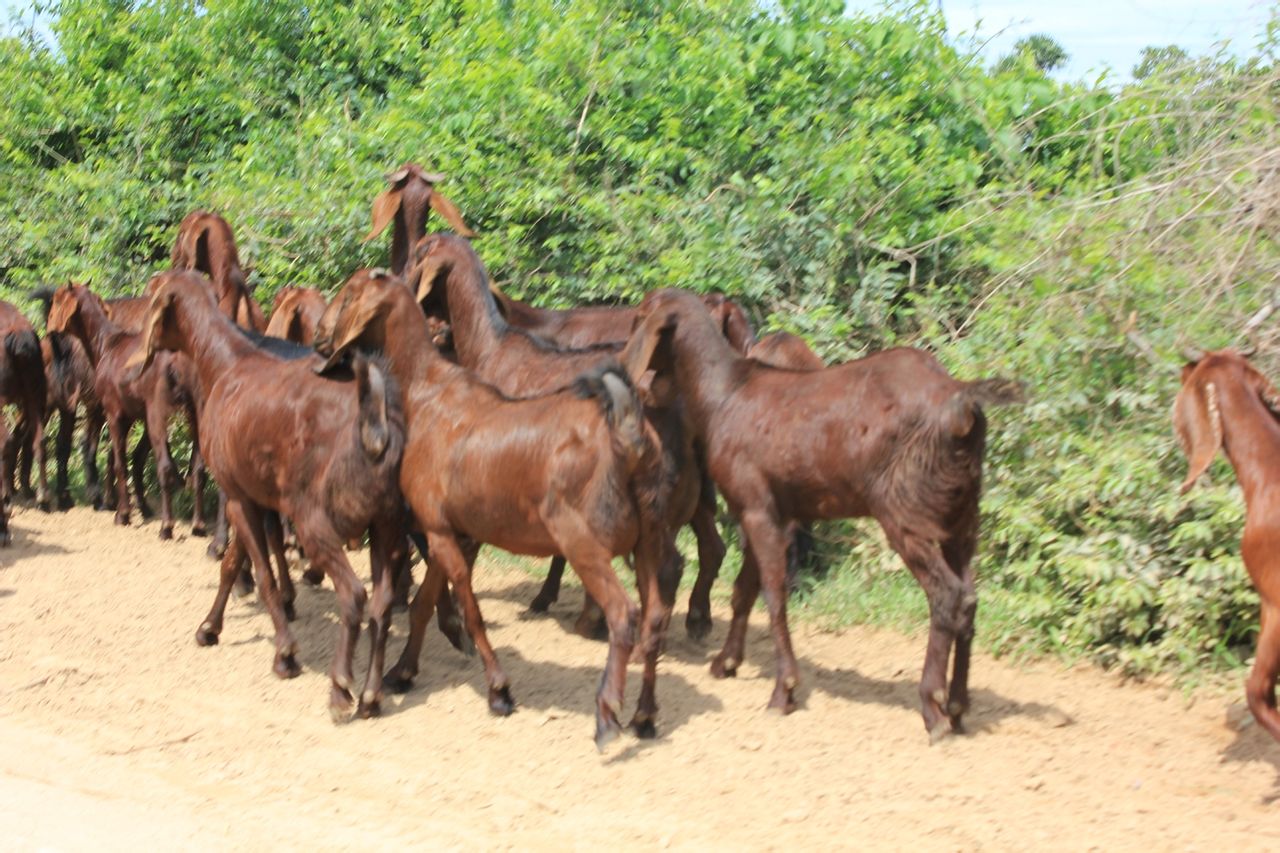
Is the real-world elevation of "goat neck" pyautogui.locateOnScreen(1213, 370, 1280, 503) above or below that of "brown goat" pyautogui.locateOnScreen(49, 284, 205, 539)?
above

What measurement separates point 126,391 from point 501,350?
4087mm

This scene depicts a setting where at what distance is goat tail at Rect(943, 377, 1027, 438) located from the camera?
21.6 ft

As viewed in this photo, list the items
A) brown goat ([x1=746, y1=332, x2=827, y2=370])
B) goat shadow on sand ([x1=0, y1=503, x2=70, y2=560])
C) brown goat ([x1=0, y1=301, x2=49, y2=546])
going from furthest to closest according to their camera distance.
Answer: brown goat ([x1=0, y1=301, x2=49, y2=546]) → goat shadow on sand ([x1=0, y1=503, x2=70, y2=560]) → brown goat ([x1=746, y1=332, x2=827, y2=370])

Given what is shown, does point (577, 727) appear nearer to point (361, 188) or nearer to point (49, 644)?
point (49, 644)

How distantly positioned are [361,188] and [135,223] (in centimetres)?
356

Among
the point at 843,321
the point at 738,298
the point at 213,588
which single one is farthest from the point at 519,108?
the point at 213,588

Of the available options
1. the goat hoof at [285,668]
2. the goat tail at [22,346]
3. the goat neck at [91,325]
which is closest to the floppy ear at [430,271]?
the goat hoof at [285,668]

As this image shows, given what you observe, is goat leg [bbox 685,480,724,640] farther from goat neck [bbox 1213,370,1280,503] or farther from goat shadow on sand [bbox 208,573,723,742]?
goat neck [bbox 1213,370,1280,503]

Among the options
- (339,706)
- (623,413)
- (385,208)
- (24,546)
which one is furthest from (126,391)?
(623,413)

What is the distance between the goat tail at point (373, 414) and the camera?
24.3 feet

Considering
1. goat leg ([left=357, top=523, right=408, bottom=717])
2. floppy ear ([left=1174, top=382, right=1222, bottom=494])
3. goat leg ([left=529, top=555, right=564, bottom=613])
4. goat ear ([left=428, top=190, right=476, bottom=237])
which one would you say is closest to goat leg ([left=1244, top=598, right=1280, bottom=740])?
floppy ear ([left=1174, top=382, right=1222, bottom=494])

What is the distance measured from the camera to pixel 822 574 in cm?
959

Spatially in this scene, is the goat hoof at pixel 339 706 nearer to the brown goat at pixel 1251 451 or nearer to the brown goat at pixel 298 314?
the brown goat at pixel 298 314

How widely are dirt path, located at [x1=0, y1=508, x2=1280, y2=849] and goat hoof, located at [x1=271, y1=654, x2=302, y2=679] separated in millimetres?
96
